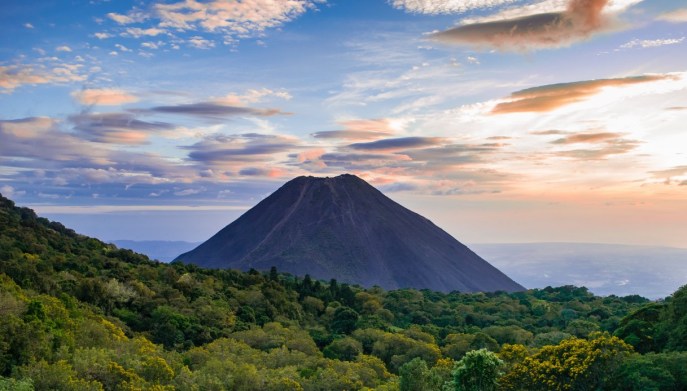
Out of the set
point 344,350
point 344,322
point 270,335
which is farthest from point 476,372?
point 344,322

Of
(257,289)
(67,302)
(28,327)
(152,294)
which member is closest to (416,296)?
(257,289)

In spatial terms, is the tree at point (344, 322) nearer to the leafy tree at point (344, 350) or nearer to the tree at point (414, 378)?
the leafy tree at point (344, 350)

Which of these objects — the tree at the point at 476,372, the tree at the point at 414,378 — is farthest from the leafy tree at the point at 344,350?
the tree at the point at 476,372

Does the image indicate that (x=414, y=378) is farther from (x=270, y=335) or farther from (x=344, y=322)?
(x=344, y=322)

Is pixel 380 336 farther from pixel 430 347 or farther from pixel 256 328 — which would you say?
pixel 256 328

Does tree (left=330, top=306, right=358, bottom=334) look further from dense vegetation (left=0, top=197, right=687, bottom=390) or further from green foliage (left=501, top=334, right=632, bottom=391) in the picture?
green foliage (left=501, top=334, right=632, bottom=391)
